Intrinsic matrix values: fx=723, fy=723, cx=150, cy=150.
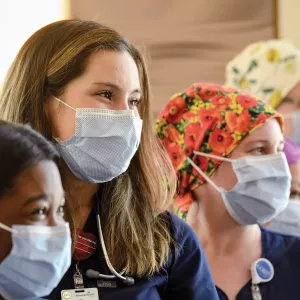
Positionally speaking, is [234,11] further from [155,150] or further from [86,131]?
[86,131]

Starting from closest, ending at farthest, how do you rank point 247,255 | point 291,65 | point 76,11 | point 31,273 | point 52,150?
point 31,273 → point 52,150 → point 247,255 → point 291,65 → point 76,11

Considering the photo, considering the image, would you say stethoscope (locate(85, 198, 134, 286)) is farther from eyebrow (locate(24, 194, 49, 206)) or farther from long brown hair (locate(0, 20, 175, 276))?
eyebrow (locate(24, 194, 49, 206))

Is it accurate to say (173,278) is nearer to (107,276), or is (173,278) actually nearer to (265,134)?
(107,276)

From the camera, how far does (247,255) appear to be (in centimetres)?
276

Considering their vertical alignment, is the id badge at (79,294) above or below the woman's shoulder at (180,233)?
above

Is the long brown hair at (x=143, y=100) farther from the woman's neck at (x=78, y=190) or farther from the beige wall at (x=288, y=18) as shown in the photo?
the beige wall at (x=288, y=18)

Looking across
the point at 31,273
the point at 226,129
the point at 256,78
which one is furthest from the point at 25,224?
the point at 256,78

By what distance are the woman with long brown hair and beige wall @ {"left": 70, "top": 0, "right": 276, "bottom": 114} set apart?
1.89 meters

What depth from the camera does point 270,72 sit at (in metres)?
3.70

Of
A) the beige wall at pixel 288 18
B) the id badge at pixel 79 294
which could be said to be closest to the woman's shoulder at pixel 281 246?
the id badge at pixel 79 294

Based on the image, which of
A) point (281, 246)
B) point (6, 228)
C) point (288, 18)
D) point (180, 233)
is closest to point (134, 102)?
point (180, 233)

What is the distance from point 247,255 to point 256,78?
4.11ft

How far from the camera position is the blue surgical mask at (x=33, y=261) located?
1548 millimetres

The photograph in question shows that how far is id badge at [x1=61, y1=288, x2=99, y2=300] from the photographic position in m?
2.03
